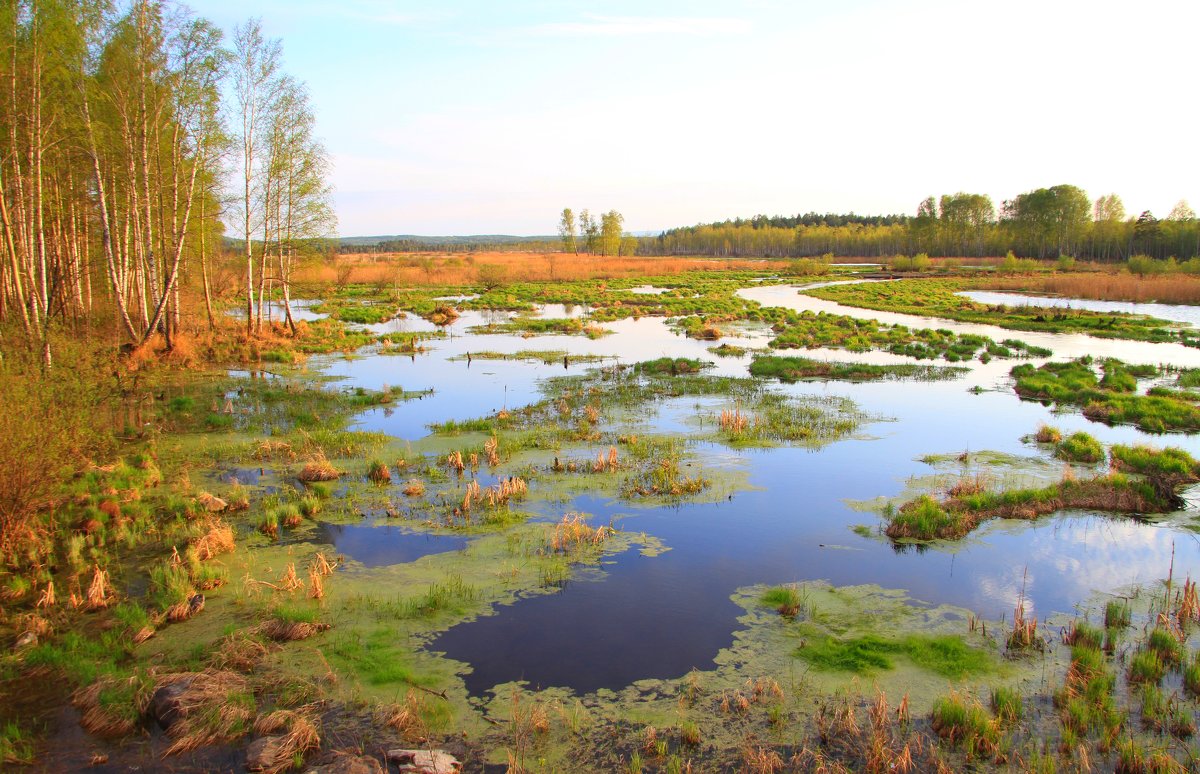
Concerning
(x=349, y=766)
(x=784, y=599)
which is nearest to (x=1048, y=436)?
(x=784, y=599)

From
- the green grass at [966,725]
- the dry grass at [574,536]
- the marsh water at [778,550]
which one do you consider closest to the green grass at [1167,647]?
the marsh water at [778,550]

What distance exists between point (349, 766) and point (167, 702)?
221cm

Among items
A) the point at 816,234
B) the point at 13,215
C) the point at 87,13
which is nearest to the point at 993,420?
the point at 87,13

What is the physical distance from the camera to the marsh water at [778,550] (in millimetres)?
8289

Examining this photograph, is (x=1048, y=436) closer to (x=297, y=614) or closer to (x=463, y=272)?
(x=297, y=614)

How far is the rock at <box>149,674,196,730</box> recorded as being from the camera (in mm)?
6645

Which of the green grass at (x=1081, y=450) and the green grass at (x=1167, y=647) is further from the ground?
the green grass at (x=1081, y=450)

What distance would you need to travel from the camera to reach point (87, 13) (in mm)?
19453

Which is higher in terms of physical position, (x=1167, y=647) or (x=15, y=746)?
(x=1167, y=647)

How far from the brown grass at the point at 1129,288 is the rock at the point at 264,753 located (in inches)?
2582

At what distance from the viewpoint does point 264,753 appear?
20.2 ft

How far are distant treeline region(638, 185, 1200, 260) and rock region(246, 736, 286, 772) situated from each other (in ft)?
362

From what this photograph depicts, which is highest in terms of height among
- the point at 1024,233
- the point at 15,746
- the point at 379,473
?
the point at 1024,233

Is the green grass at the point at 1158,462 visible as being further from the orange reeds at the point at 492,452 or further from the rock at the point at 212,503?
the rock at the point at 212,503
